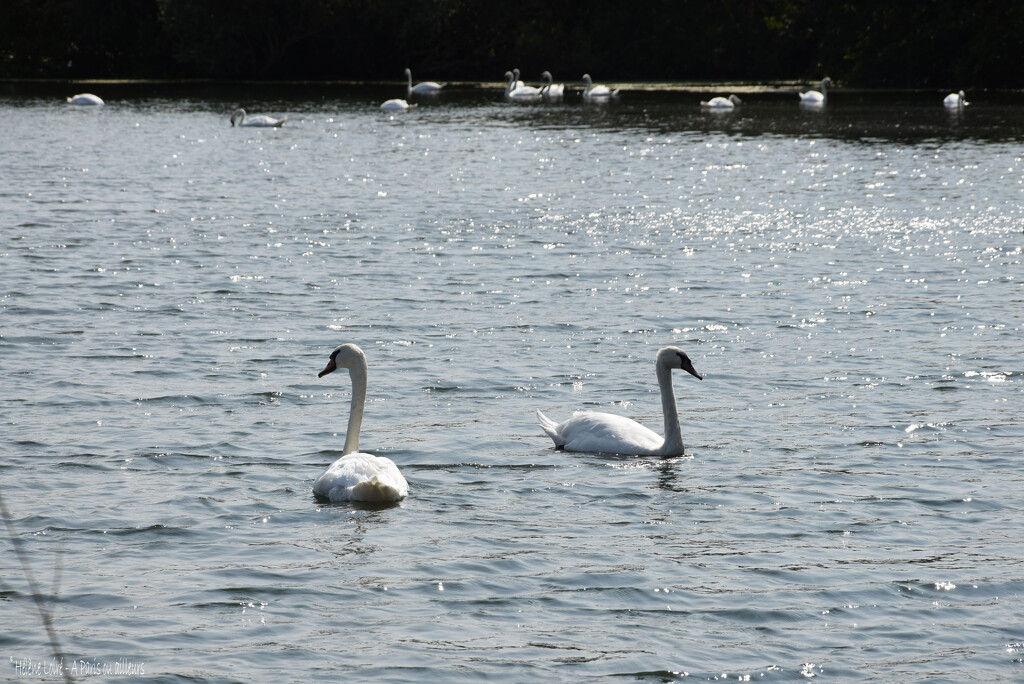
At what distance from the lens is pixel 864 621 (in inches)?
291

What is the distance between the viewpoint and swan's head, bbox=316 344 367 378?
10273mm

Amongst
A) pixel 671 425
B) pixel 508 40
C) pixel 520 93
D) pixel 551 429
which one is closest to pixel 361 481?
pixel 551 429

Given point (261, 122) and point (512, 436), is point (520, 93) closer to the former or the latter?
point (261, 122)

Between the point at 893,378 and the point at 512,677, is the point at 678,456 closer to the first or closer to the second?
the point at 893,378

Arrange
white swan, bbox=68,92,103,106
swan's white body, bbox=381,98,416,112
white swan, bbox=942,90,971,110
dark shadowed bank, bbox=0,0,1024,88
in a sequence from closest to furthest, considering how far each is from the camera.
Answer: swan's white body, bbox=381,98,416,112 < white swan, bbox=942,90,971,110 < white swan, bbox=68,92,103,106 < dark shadowed bank, bbox=0,0,1024,88

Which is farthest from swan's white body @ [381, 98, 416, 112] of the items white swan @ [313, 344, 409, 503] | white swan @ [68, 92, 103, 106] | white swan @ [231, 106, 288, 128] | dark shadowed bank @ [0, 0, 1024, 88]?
white swan @ [313, 344, 409, 503]

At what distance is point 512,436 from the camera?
10930 millimetres

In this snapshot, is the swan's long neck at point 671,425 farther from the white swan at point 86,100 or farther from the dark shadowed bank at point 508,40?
the dark shadowed bank at point 508,40

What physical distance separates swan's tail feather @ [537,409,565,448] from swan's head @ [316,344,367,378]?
149 cm

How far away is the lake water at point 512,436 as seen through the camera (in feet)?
23.6

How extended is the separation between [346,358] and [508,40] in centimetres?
6024

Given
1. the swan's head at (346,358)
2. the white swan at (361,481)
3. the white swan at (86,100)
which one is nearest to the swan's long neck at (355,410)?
the swan's head at (346,358)

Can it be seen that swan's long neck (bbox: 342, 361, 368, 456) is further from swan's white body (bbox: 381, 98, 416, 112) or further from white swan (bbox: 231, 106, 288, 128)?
swan's white body (bbox: 381, 98, 416, 112)

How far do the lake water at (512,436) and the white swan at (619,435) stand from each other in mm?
119
